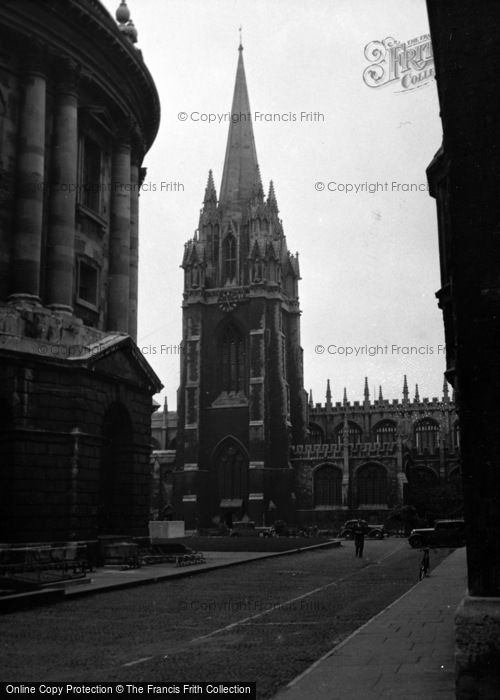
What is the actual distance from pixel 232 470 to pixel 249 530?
28.6 ft

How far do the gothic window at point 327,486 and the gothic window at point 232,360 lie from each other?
36.4 ft

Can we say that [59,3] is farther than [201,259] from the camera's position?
No

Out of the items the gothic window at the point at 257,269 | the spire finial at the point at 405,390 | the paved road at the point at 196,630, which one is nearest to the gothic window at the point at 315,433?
the spire finial at the point at 405,390

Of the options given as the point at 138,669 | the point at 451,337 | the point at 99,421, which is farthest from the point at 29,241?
the point at 138,669

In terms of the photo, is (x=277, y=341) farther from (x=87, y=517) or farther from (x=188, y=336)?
(x=87, y=517)

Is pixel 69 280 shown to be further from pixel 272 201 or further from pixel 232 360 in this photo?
pixel 272 201

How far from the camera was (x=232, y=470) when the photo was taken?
78.9 meters

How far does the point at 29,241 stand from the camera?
2655 cm

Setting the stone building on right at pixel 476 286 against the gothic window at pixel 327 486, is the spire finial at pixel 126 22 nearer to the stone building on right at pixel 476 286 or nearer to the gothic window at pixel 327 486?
the stone building on right at pixel 476 286

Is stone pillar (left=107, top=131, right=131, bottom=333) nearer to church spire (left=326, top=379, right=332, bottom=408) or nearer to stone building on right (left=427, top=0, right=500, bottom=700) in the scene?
stone building on right (left=427, top=0, right=500, bottom=700)

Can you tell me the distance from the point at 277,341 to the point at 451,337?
198 feet

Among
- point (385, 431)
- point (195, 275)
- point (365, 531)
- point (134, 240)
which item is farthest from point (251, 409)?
point (134, 240)

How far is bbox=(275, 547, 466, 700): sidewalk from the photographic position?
8.11 meters

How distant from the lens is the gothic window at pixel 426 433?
317ft
